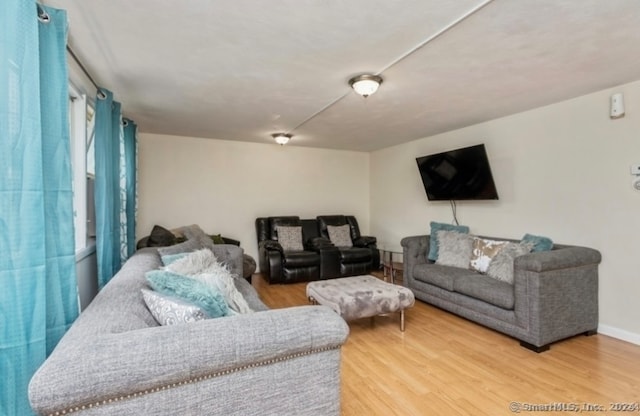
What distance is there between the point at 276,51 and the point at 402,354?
99.8 inches

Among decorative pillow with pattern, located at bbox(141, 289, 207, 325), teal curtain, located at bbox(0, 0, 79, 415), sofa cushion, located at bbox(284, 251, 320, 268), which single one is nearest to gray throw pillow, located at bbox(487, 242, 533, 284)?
sofa cushion, located at bbox(284, 251, 320, 268)

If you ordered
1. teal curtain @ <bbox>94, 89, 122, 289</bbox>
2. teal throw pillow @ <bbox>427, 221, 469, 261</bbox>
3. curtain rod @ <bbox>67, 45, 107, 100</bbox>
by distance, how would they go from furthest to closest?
teal throw pillow @ <bbox>427, 221, 469, 261</bbox> < teal curtain @ <bbox>94, 89, 122, 289</bbox> < curtain rod @ <bbox>67, 45, 107, 100</bbox>

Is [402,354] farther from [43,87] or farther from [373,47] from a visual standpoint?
[43,87]

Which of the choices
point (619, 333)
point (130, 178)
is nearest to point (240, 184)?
point (130, 178)

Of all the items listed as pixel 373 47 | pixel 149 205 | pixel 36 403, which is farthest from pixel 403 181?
pixel 36 403

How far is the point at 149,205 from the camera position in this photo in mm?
4789

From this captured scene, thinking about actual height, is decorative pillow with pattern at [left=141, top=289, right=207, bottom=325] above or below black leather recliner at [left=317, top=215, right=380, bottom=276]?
above

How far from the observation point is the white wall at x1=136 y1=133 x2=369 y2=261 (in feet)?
15.8

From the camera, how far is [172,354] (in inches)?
39.1

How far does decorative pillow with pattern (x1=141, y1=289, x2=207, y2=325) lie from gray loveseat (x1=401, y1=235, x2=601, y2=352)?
103 inches

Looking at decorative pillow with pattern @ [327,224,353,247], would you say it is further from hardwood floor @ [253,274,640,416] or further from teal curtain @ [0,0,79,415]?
teal curtain @ [0,0,79,415]

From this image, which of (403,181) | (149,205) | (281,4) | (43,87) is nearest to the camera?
(43,87)

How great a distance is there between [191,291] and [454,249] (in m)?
3.26

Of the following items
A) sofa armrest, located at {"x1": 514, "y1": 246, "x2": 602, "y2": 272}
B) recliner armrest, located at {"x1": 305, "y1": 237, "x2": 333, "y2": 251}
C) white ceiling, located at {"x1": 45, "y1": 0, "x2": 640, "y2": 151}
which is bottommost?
recliner armrest, located at {"x1": 305, "y1": 237, "x2": 333, "y2": 251}
